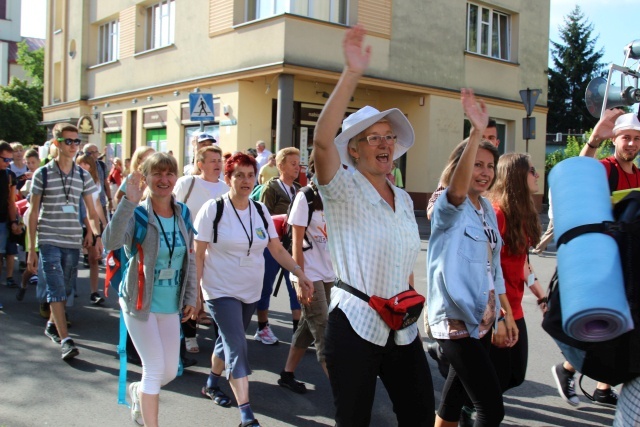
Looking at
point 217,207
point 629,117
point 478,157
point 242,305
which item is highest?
point 629,117

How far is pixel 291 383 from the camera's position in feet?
17.6

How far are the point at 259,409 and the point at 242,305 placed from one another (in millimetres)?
812

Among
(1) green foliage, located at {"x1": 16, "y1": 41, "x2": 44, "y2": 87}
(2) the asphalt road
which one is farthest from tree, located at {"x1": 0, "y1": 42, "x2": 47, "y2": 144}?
(2) the asphalt road

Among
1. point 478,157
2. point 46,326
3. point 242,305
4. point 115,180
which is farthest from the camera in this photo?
point 115,180

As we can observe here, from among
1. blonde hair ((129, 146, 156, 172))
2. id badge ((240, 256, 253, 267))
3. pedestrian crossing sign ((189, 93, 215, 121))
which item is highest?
pedestrian crossing sign ((189, 93, 215, 121))

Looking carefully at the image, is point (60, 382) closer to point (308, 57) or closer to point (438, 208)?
point (438, 208)

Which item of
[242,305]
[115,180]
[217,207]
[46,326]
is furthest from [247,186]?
[115,180]

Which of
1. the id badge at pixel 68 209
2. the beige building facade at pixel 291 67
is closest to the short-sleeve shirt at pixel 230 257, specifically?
the id badge at pixel 68 209

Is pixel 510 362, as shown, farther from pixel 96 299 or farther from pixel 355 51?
pixel 96 299

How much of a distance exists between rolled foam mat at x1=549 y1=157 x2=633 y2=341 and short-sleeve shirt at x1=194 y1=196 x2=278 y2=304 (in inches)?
119

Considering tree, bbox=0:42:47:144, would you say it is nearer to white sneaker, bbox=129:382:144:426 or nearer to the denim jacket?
white sneaker, bbox=129:382:144:426

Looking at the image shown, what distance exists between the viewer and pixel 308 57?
1781cm

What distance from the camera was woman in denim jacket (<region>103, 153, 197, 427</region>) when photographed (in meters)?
4.08

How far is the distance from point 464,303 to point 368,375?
712mm
